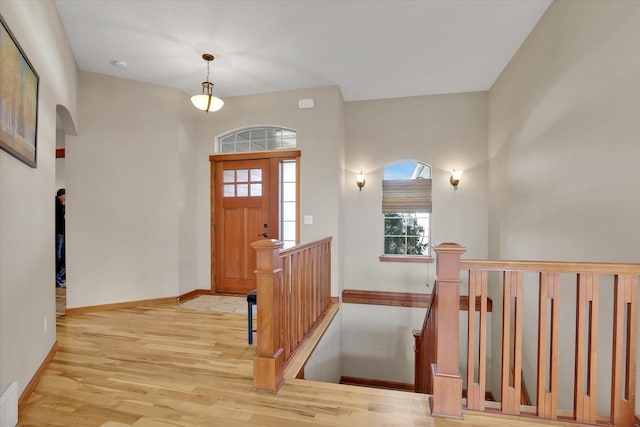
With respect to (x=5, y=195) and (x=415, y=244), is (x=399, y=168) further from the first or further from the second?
(x=5, y=195)

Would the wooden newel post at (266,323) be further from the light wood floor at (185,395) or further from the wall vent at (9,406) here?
the wall vent at (9,406)

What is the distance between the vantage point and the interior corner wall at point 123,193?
138 inches

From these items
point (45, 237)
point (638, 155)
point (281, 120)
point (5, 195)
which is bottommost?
point (45, 237)

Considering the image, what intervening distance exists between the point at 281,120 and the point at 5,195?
3027 mm

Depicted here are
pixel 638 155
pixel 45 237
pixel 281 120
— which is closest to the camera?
pixel 638 155

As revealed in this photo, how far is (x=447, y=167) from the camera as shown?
4.25 meters

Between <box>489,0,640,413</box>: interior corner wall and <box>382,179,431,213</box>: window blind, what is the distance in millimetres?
1166

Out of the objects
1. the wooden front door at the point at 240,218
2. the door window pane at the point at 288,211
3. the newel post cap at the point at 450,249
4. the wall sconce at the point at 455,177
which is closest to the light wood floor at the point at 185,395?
the newel post cap at the point at 450,249

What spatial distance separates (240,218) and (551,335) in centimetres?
376

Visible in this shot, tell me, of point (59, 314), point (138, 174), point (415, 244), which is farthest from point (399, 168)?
point (59, 314)

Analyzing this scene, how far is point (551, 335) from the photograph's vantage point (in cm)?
167

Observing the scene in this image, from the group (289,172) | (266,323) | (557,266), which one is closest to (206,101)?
(289,172)

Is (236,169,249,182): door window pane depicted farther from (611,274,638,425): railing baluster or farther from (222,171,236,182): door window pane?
(611,274,638,425): railing baluster

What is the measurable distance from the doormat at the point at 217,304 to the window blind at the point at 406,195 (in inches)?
98.6
